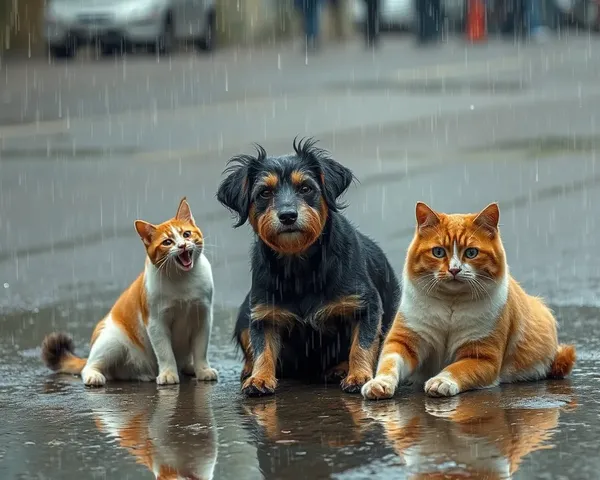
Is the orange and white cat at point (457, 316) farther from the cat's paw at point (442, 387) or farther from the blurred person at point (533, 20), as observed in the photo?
the blurred person at point (533, 20)

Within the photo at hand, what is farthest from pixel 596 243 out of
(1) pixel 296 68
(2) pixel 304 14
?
(2) pixel 304 14

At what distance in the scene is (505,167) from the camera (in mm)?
15508

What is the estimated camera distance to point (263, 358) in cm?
734

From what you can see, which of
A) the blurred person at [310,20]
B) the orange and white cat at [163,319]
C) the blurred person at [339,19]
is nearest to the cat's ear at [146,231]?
the orange and white cat at [163,319]

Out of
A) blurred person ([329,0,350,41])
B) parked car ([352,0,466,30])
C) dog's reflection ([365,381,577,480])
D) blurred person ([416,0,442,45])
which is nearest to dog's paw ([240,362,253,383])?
dog's reflection ([365,381,577,480])

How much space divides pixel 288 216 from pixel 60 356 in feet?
6.28

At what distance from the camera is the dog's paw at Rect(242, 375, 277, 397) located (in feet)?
23.5

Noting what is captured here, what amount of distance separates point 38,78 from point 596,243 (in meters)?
16.8

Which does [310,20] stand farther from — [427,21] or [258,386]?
[258,386]

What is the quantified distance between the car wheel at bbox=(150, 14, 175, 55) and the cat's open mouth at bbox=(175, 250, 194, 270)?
23.7m

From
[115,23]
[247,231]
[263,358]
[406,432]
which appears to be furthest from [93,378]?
[115,23]

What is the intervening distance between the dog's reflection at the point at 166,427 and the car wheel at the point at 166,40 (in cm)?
2385

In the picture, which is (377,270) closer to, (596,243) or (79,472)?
(79,472)

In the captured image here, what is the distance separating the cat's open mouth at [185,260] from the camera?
765cm
